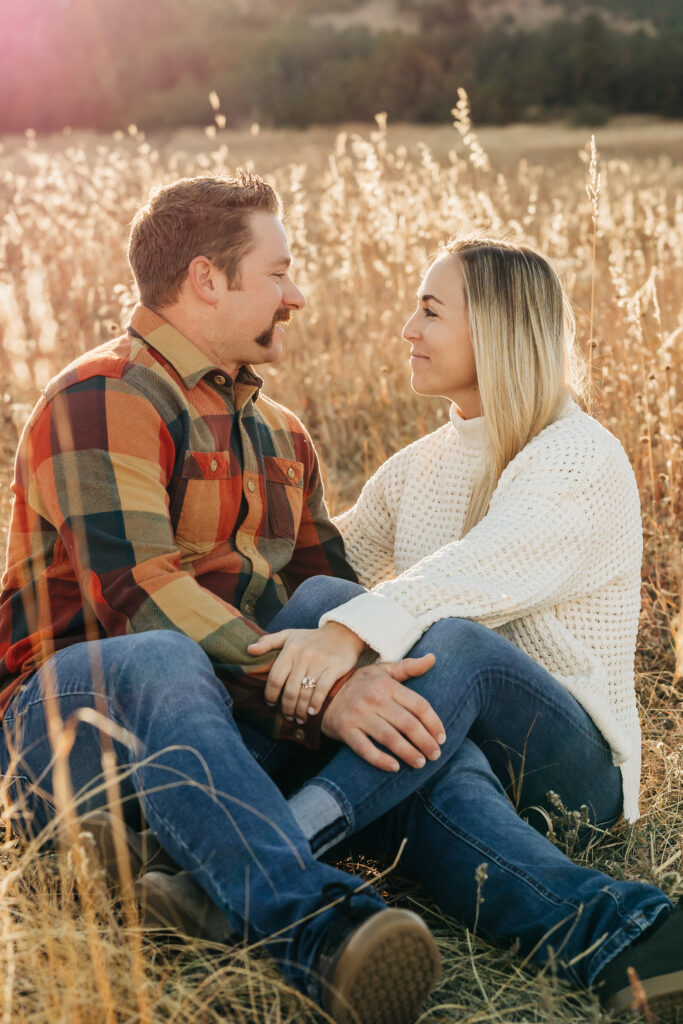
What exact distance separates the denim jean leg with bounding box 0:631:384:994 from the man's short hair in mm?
1082

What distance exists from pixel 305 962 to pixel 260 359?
1.63 m

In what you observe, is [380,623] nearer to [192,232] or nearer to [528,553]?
[528,553]

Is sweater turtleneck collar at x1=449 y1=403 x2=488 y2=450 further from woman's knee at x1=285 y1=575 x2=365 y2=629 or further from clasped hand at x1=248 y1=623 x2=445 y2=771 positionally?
clasped hand at x1=248 y1=623 x2=445 y2=771

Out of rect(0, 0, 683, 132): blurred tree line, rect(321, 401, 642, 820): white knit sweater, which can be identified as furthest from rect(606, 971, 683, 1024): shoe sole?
rect(0, 0, 683, 132): blurred tree line

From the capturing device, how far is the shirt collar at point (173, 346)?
2531 millimetres

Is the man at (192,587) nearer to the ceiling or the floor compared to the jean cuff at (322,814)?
nearer to the ceiling

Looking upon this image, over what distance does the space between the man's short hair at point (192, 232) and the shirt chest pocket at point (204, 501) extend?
0.48 meters

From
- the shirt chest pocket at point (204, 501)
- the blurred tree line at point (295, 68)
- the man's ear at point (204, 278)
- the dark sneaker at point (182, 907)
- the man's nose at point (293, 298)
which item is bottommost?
the dark sneaker at point (182, 907)

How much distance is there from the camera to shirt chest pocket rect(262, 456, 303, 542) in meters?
2.81

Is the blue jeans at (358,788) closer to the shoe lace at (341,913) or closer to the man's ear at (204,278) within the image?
the shoe lace at (341,913)

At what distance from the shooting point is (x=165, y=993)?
171cm

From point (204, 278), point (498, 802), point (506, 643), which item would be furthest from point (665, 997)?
point (204, 278)

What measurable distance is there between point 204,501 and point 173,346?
400 millimetres

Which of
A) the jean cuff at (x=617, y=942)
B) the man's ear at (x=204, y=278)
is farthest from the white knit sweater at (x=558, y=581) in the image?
the man's ear at (x=204, y=278)
